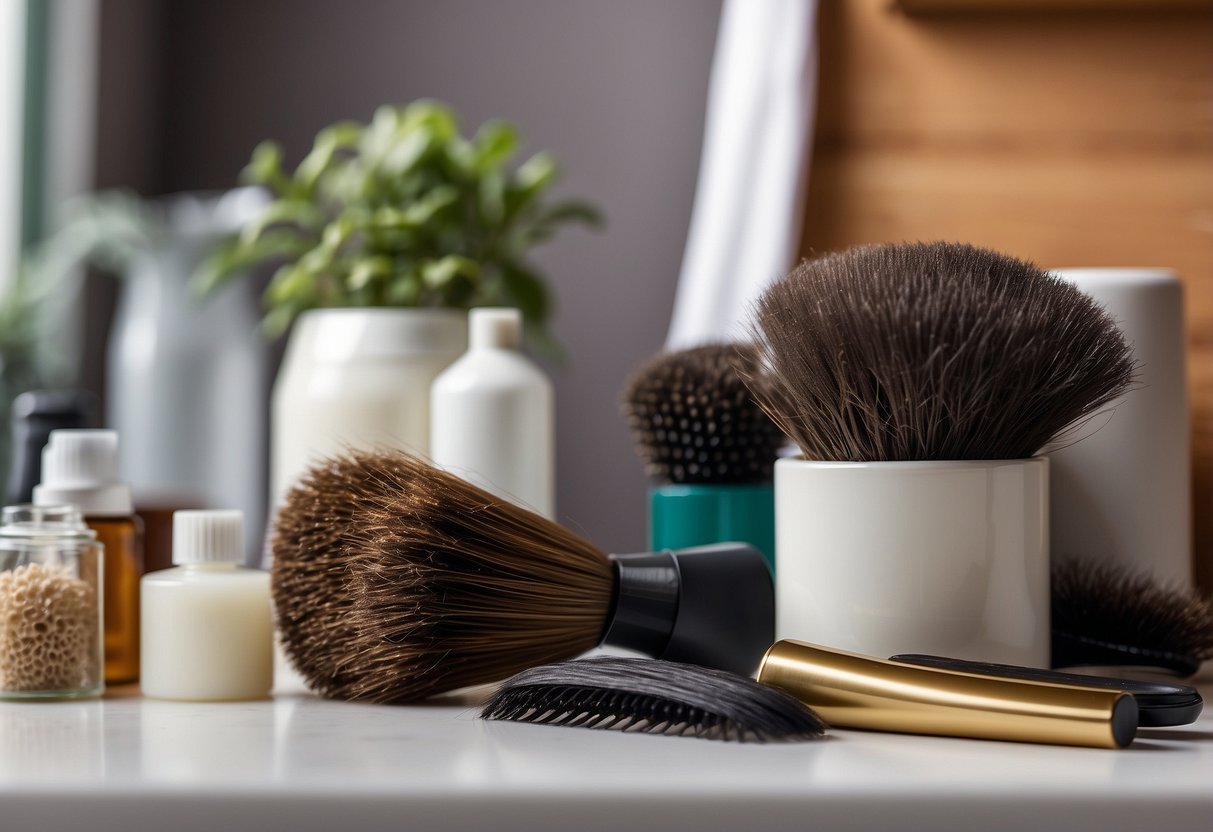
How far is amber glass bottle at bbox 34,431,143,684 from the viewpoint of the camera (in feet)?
1.92

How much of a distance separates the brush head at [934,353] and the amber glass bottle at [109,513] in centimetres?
33

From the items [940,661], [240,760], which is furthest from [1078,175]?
[240,760]

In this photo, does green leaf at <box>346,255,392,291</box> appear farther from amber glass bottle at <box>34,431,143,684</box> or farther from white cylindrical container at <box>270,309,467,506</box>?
amber glass bottle at <box>34,431,143,684</box>

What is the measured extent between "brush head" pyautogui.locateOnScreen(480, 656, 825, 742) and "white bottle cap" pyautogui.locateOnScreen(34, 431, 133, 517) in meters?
0.25

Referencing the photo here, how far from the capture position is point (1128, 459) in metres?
0.62

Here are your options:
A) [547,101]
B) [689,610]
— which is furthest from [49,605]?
[547,101]

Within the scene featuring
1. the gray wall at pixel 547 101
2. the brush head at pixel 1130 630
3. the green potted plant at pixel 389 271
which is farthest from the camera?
the gray wall at pixel 547 101

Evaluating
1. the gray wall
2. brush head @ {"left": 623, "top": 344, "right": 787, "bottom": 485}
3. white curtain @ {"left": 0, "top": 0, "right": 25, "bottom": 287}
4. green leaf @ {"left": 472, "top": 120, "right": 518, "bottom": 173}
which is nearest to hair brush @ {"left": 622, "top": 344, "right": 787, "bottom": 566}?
brush head @ {"left": 623, "top": 344, "right": 787, "bottom": 485}

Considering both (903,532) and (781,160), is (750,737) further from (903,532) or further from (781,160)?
(781,160)

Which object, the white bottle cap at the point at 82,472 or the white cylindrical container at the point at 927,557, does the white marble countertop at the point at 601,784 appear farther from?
the white bottle cap at the point at 82,472

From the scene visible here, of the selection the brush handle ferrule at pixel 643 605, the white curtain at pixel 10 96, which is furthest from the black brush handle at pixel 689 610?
the white curtain at pixel 10 96

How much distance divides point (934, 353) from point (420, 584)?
0.21 meters

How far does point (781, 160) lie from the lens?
933mm

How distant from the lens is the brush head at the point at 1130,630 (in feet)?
1.83
